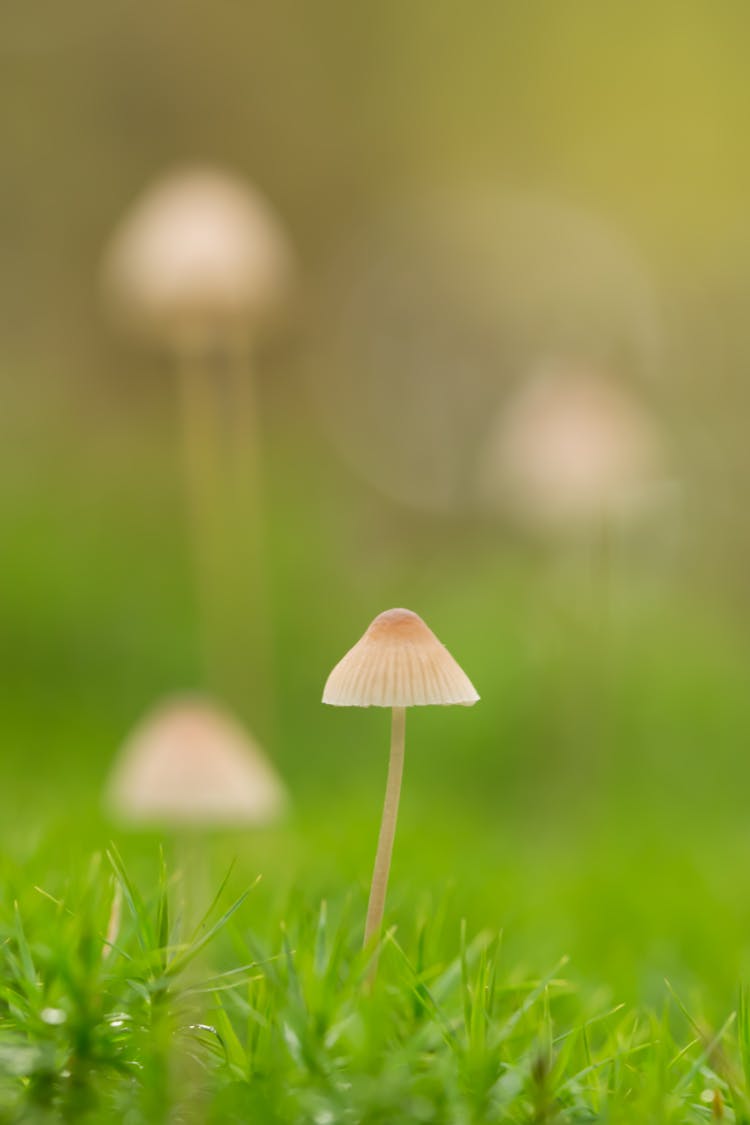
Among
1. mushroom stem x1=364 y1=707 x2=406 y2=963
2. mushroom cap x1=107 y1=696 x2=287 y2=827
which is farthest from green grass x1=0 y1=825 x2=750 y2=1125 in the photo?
mushroom cap x1=107 y1=696 x2=287 y2=827

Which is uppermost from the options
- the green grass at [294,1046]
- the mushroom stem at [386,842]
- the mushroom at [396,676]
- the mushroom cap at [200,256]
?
the mushroom cap at [200,256]

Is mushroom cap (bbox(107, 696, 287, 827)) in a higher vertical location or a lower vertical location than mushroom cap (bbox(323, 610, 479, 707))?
lower

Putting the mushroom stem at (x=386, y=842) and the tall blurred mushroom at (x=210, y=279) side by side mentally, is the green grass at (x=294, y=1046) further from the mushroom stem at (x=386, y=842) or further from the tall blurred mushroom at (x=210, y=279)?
the tall blurred mushroom at (x=210, y=279)

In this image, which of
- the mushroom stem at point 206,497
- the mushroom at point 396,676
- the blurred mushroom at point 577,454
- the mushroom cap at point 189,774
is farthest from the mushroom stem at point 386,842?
the blurred mushroom at point 577,454

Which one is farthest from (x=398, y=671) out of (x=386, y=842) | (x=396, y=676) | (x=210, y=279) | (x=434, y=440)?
(x=434, y=440)

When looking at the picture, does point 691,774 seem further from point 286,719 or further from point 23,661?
point 23,661

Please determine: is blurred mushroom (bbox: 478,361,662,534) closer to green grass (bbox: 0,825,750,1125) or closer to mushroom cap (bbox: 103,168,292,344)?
mushroom cap (bbox: 103,168,292,344)
